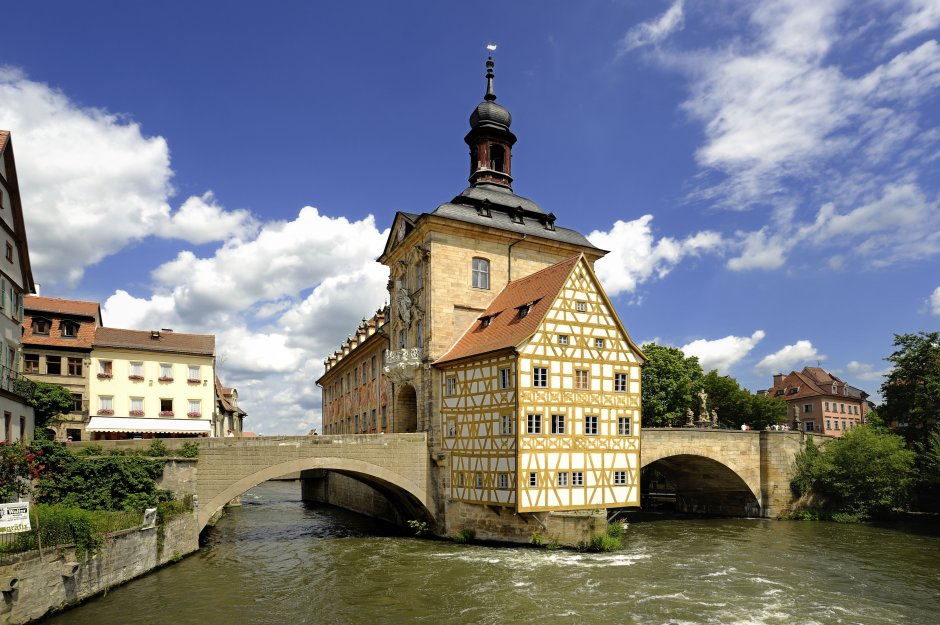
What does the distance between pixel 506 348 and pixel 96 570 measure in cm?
1405

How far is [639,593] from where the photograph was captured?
18.8 meters

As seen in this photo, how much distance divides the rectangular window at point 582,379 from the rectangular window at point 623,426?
2044mm

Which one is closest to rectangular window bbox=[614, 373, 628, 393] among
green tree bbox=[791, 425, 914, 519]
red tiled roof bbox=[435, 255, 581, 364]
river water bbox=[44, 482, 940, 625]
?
red tiled roof bbox=[435, 255, 581, 364]

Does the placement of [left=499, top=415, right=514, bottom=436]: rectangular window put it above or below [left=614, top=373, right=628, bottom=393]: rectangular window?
below

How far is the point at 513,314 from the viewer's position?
2736cm

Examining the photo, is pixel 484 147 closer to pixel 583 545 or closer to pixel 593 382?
pixel 593 382

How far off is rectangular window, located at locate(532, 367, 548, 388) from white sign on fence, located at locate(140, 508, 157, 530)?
42.9ft

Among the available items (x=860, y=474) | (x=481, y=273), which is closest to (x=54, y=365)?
(x=481, y=273)

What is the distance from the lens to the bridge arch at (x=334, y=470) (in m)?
24.2

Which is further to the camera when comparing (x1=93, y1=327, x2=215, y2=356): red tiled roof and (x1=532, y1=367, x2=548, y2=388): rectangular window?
(x1=93, y1=327, x2=215, y2=356): red tiled roof

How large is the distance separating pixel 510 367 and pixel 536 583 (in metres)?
7.81

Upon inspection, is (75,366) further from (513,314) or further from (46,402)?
(513,314)

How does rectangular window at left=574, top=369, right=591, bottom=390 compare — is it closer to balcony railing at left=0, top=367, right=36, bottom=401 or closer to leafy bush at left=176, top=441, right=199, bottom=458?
leafy bush at left=176, top=441, right=199, bottom=458

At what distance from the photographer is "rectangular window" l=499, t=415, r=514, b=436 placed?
24.7 meters
